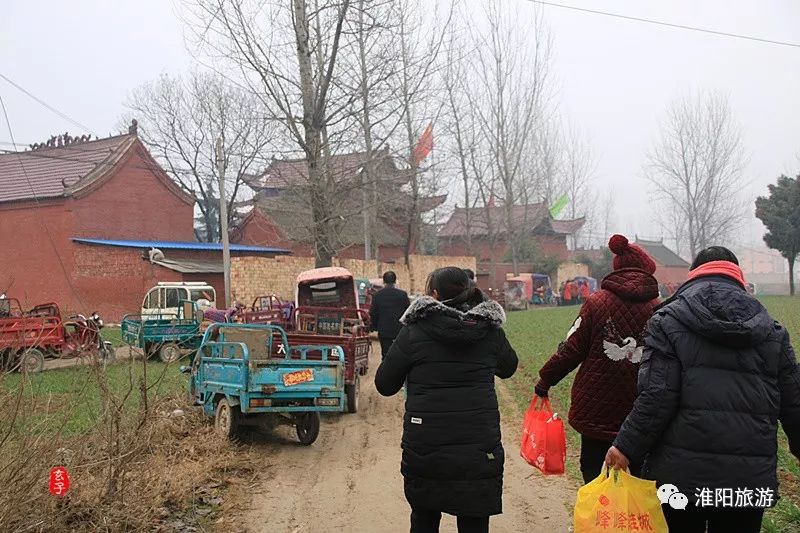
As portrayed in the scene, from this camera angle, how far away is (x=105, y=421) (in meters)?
5.49

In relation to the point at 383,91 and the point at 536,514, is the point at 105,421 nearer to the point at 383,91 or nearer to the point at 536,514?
the point at 536,514

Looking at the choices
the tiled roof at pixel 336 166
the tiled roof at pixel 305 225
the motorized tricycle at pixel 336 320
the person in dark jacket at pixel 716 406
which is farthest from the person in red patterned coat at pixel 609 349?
the tiled roof at pixel 305 225

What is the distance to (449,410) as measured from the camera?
3.67 metres

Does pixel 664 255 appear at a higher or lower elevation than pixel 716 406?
higher

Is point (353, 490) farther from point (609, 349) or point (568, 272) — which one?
point (568, 272)

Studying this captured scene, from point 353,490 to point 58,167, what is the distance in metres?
29.9

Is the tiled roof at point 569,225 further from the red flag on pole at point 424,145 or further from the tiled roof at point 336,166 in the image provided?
the tiled roof at point 336,166

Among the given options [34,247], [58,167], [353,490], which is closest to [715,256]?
[353,490]

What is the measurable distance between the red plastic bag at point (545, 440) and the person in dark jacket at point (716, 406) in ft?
4.58

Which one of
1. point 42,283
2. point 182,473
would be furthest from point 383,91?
point 42,283

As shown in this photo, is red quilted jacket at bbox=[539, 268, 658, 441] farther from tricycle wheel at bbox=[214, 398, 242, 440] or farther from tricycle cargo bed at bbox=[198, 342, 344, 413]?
tricycle wheel at bbox=[214, 398, 242, 440]

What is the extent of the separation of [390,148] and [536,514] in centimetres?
1603

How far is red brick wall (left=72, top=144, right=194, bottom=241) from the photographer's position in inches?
1205

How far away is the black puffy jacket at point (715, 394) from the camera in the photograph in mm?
3061
